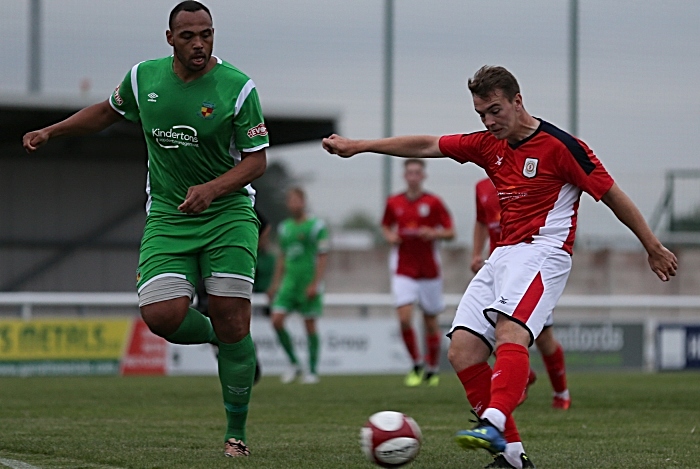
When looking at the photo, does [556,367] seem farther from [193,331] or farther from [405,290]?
[193,331]

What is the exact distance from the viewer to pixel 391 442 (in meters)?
5.34

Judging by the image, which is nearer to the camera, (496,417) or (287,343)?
(496,417)

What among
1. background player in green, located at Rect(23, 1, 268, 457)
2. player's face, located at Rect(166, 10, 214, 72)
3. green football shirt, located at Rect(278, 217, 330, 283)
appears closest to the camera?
player's face, located at Rect(166, 10, 214, 72)

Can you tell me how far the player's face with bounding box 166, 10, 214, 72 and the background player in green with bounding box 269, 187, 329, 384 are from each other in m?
9.04

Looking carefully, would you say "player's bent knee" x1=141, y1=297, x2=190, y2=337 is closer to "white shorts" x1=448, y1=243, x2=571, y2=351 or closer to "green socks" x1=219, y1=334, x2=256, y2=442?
"green socks" x1=219, y1=334, x2=256, y2=442

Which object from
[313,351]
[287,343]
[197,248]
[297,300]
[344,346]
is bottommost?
[344,346]

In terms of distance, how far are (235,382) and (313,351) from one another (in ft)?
29.6

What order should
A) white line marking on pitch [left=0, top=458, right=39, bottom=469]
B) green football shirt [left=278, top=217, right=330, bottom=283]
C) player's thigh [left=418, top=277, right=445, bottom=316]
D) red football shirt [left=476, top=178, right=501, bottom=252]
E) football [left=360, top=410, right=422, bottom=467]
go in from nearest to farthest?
football [left=360, top=410, right=422, bottom=467] → white line marking on pitch [left=0, top=458, right=39, bottom=469] → red football shirt [left=476, top=178, right=501, bottom=252] → player's thigh [left=418, top=277, right=445, bottom=316] → green football shirt [left=278, top=217, right=330, bottom=283]

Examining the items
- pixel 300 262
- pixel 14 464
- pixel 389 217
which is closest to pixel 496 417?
pixel 14 464

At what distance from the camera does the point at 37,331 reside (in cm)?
1717

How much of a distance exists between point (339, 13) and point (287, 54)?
3.73ft

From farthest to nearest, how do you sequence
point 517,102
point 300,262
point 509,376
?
point 300,262
point 517,102
point 509,376

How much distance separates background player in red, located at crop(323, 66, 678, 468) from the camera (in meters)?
5.78

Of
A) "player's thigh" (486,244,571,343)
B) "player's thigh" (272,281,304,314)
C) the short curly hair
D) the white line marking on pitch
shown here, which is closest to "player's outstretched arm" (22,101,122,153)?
the white line marking on pitch
